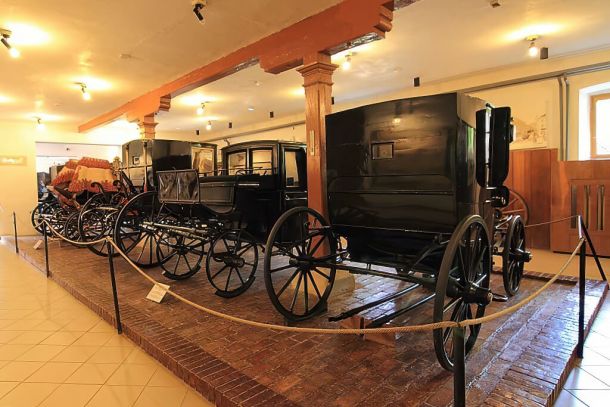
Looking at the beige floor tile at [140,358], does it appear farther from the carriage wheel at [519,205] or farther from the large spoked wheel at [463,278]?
the carriage wheel at [519,205]

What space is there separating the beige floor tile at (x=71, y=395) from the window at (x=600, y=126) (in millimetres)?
8859

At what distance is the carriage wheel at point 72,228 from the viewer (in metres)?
7.39

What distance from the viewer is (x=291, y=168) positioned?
506cm

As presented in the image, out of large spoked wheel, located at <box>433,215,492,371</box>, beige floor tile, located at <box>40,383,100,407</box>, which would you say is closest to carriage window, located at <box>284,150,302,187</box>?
large spoked wheel, located at <box>433,215,492,371</box>

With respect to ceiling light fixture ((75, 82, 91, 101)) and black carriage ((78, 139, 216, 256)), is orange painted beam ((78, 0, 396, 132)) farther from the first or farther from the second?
ceiling light fixture ((75, 82, 91, 101))

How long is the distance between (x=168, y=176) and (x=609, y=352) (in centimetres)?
471

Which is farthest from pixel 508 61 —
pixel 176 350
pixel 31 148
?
pixel 31 148

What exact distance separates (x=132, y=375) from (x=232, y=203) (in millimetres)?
1883

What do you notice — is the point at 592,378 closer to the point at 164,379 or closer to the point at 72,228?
the point at 164,379

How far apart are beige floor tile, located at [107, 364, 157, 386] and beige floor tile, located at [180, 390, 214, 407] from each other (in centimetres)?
42

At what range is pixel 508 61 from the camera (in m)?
7.07

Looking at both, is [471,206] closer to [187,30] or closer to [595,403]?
[595,403]

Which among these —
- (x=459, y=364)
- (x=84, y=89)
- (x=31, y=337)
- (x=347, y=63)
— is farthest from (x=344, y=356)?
(x=84, y=89)

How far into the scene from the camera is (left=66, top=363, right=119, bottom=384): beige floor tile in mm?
2730
